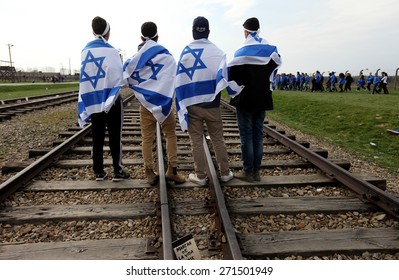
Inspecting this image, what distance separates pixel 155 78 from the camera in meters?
4.07

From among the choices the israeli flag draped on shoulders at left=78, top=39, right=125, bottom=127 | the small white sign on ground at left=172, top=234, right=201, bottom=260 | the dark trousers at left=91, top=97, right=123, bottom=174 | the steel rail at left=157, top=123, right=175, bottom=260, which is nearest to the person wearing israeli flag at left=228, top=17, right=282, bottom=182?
the steel rail at left=157, top=123, right=175, bottom=260

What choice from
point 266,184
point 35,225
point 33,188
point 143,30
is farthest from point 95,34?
point 266,184

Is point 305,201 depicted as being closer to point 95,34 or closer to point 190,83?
point 190,83

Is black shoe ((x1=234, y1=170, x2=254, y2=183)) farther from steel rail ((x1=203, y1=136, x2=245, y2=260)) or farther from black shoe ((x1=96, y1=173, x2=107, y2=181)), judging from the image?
black shoe ((x1=96, y1=173, x2=107, y2=181))

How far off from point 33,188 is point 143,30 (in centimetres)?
245

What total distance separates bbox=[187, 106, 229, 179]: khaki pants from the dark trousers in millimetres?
1027

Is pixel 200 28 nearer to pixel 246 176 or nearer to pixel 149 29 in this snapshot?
pixel 149 29

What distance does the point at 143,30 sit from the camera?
13.1 feet

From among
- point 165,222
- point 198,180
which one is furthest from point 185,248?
point 198,180

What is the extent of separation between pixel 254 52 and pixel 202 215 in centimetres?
214

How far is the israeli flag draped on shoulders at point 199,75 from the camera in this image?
3934 mm

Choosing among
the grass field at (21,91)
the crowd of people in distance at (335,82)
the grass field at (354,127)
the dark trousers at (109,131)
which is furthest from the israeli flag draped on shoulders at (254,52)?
the grass field at (21,91)

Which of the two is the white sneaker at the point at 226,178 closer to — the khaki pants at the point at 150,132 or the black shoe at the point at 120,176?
the khaki pants at the point at 150,132
